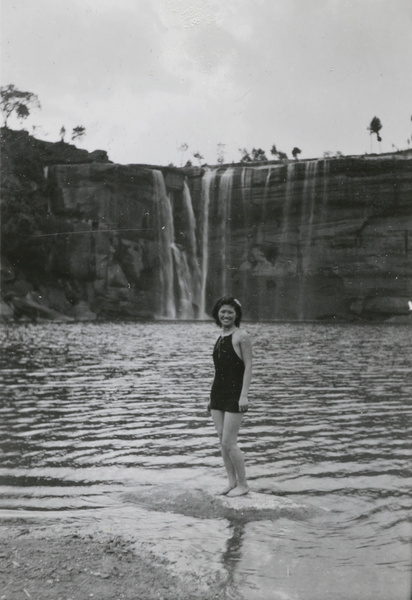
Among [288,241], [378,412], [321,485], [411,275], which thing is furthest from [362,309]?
[321,485]

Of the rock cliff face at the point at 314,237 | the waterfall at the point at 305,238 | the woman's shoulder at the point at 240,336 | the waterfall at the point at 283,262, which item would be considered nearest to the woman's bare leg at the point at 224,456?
the woman's shoulder at the point at 240,336

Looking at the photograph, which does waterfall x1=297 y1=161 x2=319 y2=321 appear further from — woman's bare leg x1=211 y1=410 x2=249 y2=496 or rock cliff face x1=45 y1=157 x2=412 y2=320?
woman's bare leg x1=211 y1=410 x2=249 y2=496

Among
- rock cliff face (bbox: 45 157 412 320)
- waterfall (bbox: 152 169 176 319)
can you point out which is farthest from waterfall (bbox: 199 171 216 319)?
waterfall (bbox: 152 169 176 319)

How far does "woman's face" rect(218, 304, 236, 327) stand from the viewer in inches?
253

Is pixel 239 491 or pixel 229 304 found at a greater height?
pixel 229 304

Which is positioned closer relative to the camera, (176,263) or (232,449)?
(232,449)

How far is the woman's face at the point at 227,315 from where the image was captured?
6422 millimetres

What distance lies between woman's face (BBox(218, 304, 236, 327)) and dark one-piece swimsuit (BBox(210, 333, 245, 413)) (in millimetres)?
121

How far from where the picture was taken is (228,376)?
6.48 m

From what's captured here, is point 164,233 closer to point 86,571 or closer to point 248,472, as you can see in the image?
point 248,472

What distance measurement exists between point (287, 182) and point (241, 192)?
13.2ft

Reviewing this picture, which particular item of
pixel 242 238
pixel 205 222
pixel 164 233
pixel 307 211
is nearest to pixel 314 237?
pixel 307 211

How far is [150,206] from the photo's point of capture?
59.8 metres

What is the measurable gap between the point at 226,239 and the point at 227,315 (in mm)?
54527
